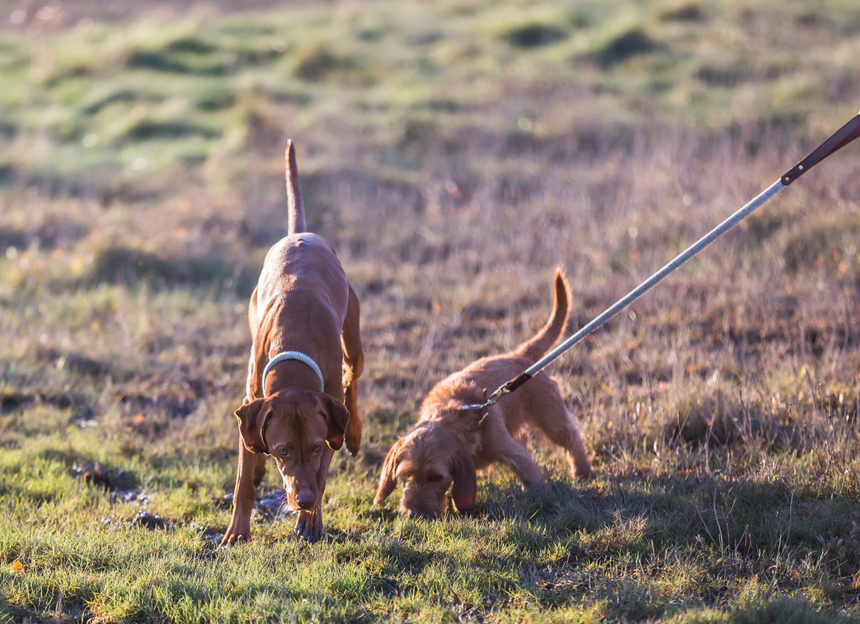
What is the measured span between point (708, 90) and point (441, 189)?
451 centimetres

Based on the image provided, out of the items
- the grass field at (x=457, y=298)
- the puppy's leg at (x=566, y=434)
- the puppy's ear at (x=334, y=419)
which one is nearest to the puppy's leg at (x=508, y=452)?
the grass field at (x=457, y=298)

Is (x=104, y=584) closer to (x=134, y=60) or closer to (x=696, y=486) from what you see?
(x=696, y=486)

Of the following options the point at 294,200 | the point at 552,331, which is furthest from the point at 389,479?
the point at 294,200

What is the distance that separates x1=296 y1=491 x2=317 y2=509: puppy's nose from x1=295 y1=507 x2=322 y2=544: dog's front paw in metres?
0.52

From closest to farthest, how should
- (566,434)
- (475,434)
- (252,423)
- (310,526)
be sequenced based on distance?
1. (252,423)
2. (310,526)
3. (475,434)
4. (566,434)

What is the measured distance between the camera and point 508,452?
4434mm

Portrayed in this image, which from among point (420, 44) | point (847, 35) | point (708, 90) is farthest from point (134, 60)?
point (847, 35)

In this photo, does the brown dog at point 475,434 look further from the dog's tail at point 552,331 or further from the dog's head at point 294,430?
the dog's head at point 294,430

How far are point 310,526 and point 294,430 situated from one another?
70cm

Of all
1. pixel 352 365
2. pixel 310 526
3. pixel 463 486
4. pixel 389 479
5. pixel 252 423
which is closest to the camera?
pixel 252 423

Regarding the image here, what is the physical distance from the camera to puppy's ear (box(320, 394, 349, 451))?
357 cm

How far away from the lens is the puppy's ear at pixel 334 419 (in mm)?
3568

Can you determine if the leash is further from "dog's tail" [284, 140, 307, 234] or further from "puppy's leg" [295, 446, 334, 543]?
"dog's tail" [284, 140, 307, 234]

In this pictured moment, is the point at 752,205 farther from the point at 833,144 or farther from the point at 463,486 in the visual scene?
the point at 463,486
